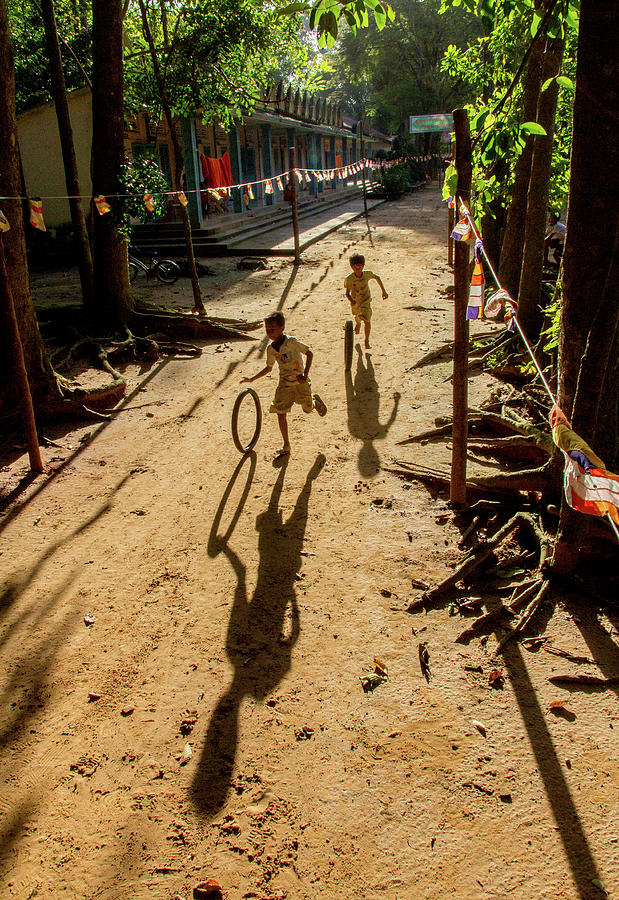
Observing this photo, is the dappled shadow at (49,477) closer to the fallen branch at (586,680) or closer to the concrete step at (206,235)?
the fallen branch at (586,680)

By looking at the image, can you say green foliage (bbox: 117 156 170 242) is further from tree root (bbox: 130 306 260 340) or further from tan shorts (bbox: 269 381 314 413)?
tan shorts (bbox: 269 381 314 413)

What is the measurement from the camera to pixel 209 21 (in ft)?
42.5

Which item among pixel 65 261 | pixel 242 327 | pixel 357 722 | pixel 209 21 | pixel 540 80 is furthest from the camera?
pixel 65 261

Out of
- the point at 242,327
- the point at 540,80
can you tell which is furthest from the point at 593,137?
the point at 242,327

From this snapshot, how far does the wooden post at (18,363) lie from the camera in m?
5.89

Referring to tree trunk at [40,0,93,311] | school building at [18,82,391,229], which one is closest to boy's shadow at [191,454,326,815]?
tree trunk at [40,0,93,311]

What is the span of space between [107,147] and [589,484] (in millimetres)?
9991

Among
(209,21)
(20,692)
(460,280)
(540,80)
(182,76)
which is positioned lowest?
(20,692)

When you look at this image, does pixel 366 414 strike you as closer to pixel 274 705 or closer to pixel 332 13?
pixel 274 705

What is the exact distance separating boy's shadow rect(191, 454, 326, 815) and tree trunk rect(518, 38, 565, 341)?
4627 mm

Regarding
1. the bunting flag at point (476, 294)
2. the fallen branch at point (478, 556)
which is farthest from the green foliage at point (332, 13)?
the fallen branch at point (478, 556)

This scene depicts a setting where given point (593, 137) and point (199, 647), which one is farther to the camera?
point (199, 647)

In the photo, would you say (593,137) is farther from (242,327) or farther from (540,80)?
(242,327)

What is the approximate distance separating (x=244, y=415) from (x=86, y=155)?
50.9 feet
